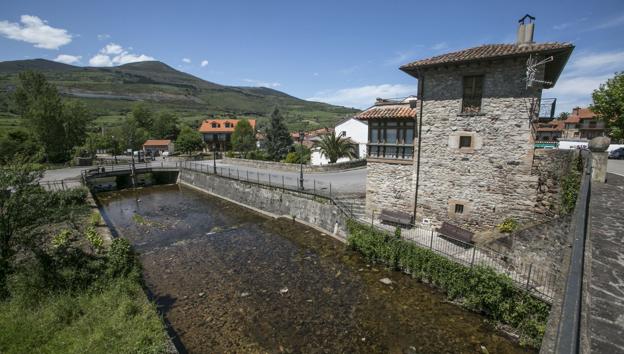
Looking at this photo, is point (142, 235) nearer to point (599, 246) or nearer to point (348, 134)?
point (599, 246)

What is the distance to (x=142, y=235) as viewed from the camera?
21656 millimetres

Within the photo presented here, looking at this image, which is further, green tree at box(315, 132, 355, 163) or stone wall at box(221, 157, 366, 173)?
green tree at box(315, 132, 355, 163)

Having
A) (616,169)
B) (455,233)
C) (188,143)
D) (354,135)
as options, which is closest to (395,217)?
(455,233)

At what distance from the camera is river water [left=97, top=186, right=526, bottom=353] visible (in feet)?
33.3

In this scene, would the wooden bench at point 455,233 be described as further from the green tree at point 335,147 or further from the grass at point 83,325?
the green tree at point 335,147

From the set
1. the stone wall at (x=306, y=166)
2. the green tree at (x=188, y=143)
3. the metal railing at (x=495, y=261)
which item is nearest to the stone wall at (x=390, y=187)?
the metal railing at (x=495, y=261)

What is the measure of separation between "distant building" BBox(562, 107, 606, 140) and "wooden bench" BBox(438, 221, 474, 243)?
63.2 m

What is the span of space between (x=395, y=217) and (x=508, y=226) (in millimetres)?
5775

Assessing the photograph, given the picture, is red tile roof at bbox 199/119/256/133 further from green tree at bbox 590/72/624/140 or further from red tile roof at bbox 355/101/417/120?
green tree at bbox 590/72/624/140

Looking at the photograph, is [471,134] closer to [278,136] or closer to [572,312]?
[572,312]

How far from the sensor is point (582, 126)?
60594mm

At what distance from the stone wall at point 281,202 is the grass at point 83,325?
41.0 feet

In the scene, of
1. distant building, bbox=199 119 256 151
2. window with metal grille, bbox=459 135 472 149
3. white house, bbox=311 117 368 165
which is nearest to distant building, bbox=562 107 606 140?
white house, bbox=311 117 368 165

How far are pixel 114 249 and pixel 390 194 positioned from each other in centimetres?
1508
